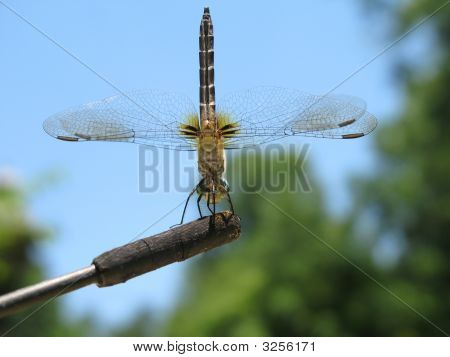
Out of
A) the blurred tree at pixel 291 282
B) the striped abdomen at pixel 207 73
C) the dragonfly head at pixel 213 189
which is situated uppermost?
the striped abdomen at pixel 207 73

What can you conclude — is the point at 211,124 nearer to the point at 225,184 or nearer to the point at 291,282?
the point at 225,184

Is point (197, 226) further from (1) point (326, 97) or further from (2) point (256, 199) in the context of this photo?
(2) point (256, 199)

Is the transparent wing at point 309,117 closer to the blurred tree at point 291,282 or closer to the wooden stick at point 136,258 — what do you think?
the wooden stick at point 136,258

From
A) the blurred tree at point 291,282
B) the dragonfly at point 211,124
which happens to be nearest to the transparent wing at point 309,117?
the dragonfly at point 211,124

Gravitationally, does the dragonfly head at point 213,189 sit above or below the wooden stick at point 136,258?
above

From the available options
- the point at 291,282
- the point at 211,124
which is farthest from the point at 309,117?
the point at 291,282
